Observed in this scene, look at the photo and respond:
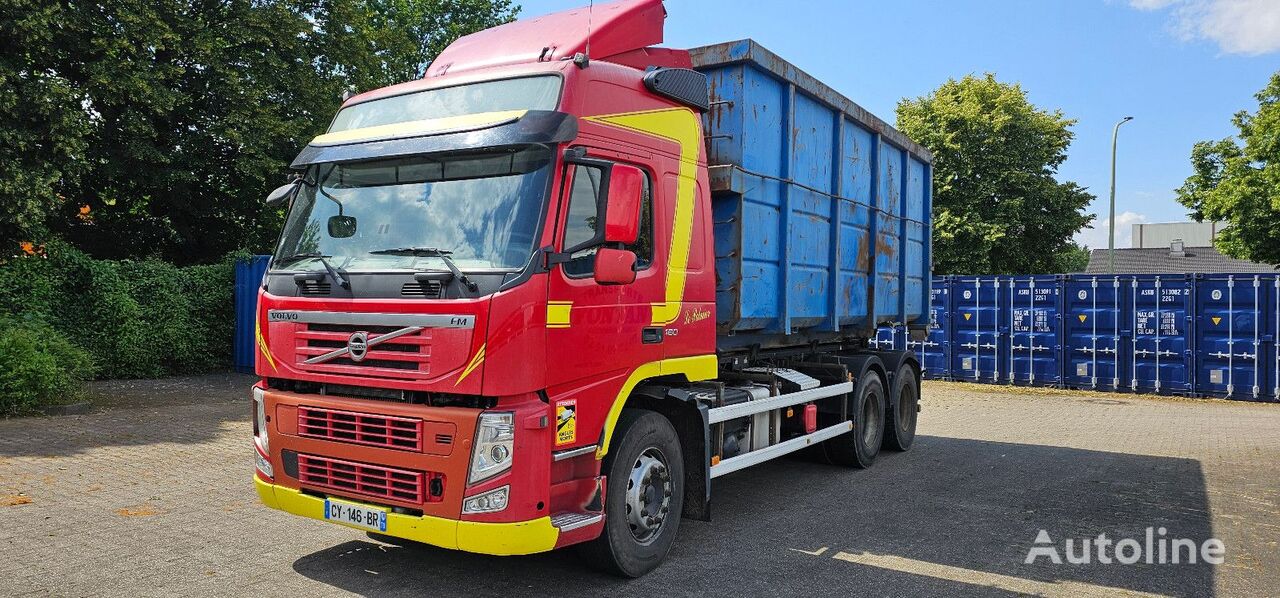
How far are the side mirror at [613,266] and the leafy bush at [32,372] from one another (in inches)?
358

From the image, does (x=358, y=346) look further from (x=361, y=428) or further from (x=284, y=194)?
(x=284, y=194)

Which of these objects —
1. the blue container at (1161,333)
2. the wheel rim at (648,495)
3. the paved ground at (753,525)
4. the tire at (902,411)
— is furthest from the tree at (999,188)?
the wheel rim at (648,495)

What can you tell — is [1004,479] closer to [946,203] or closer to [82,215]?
[82,215]

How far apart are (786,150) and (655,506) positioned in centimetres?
312

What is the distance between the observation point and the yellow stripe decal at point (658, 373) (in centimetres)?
493

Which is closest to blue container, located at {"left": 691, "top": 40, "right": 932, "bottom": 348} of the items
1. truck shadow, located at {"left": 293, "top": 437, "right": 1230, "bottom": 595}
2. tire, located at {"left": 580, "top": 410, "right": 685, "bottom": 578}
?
tire, located at {"left": 580, "top": 410, "right": 685, "bottom": 578}

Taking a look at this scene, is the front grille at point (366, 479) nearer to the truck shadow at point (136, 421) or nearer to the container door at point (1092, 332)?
the truck shadow at point (136, 421)

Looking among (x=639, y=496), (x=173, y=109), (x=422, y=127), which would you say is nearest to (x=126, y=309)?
(x=173, y=109)

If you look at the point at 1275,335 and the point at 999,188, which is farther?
the point at 999,188

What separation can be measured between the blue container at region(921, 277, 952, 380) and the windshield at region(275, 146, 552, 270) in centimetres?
1630

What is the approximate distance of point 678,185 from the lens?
5.62 m

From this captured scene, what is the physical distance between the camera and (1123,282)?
56.7 feet

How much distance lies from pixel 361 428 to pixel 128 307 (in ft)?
37.8

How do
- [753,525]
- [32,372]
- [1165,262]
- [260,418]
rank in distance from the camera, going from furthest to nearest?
[1165,262], [32,372], [753,525], [260,418]
